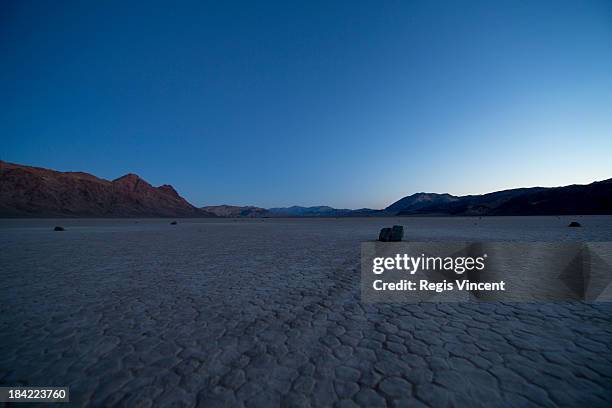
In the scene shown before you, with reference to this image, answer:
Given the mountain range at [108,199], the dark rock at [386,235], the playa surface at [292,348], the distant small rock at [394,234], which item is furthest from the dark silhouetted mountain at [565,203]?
the playa surface at [292,348]

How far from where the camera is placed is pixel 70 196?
288 ft

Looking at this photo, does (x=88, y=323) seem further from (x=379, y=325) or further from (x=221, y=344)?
(x=379, y=325)

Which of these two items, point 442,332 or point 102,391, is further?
point 442,332

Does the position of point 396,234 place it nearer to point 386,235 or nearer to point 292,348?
point 386,235

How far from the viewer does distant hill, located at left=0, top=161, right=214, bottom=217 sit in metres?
75.1

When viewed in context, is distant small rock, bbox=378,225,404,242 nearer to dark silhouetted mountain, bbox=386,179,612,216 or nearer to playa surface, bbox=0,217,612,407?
playa surface, bbox=0,217,612,407

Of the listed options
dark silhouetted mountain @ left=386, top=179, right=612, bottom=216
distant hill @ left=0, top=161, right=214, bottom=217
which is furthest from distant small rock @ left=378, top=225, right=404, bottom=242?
distant hill @ left=0, top=161, right=214, bottom=217

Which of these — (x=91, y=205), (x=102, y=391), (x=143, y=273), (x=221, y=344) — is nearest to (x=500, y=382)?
(x=221, y=344)

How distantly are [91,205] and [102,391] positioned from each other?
112365 mm

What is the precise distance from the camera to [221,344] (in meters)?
3.34

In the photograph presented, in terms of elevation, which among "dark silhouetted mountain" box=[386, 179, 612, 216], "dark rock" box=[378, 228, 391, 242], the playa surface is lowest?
the playa surface

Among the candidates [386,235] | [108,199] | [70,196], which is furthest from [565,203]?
[70,196]

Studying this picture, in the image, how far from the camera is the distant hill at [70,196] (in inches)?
2955

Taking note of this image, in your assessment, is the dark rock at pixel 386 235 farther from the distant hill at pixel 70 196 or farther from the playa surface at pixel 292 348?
the distant hill at pixel 70 196
